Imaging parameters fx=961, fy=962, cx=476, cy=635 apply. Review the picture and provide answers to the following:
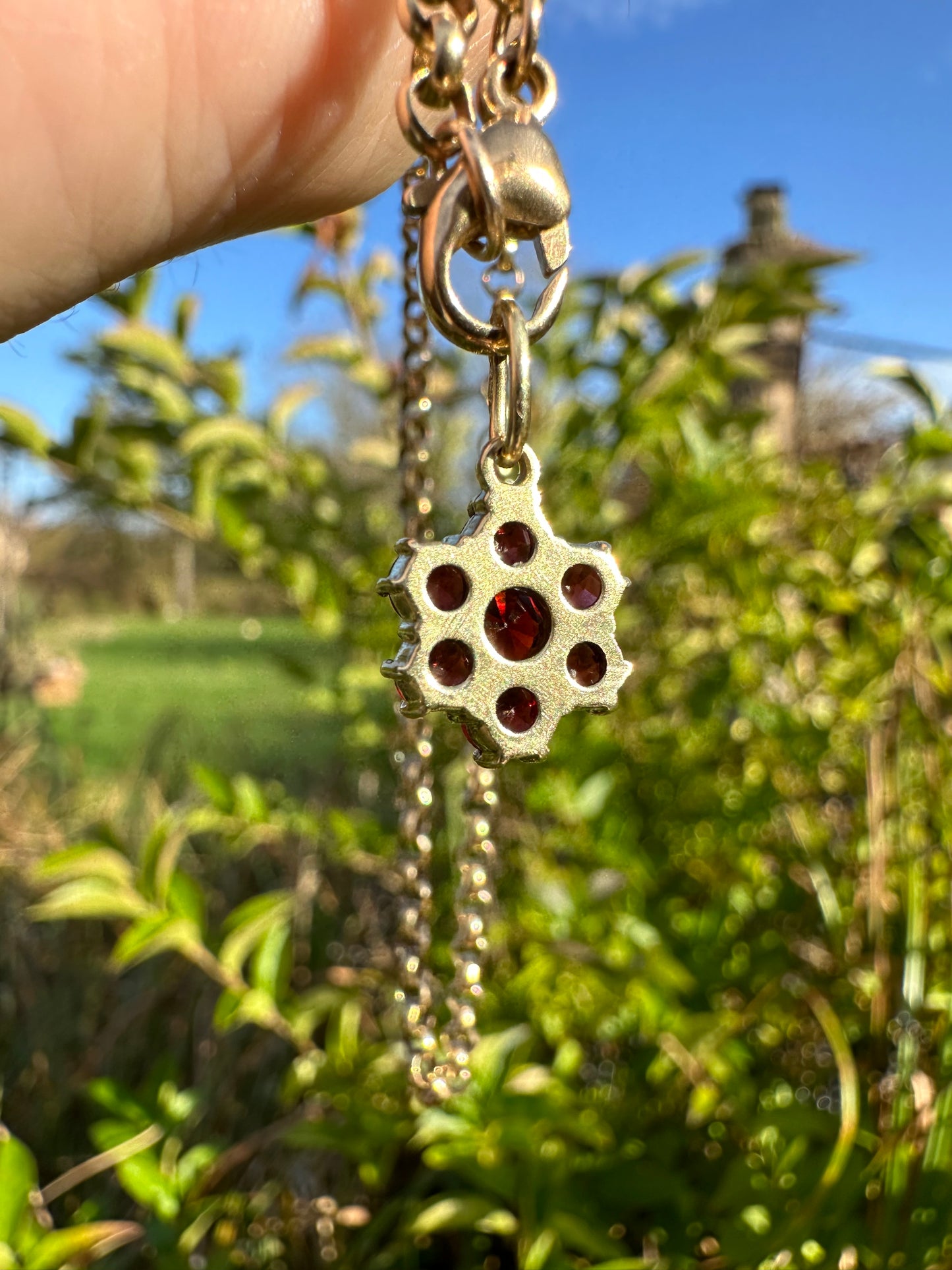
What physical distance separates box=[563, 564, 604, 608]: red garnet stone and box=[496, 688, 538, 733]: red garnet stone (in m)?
0.05

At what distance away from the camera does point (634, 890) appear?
1.05 metres

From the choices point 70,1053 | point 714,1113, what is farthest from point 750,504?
point 70,1053

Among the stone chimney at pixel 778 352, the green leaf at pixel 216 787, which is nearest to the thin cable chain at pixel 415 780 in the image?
the green leaf at pixel 216 787

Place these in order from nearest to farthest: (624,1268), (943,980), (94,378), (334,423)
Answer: (624,1268) → (943,980) → (94,378) → (334,423)

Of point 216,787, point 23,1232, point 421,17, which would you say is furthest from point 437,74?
point 23,1232

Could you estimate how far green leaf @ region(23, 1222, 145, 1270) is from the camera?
0.74 metres

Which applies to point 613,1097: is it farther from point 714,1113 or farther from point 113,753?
point 113,753

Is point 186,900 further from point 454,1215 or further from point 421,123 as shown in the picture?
point 421,123

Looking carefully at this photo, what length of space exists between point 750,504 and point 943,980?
512 mm

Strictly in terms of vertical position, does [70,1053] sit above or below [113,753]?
below

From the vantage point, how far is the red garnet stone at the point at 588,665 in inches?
18.4

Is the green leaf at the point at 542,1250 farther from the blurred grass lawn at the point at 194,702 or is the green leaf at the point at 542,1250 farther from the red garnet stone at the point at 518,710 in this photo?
the blurred grass lawn at the point at 194,702

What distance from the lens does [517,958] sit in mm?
1116

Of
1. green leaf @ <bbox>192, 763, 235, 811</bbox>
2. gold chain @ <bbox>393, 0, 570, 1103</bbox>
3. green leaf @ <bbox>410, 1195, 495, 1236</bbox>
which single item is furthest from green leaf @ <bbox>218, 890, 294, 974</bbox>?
gold chain @ <bbox>393, 0, 570, 1103</bbox>
